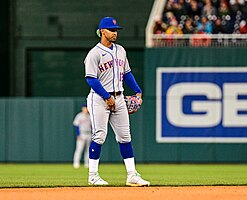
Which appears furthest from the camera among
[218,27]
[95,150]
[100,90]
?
[218,27]

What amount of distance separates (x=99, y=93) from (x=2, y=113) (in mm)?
11486

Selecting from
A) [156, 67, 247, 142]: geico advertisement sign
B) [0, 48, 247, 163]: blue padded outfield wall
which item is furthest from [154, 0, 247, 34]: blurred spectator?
[156, 67, 247, 142]: geico advertisement sign

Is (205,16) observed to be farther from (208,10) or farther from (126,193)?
(126,193)

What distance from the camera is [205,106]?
65.6 feet

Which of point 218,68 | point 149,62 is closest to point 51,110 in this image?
point 149,62

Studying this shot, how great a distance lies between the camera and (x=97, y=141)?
31.7 feet

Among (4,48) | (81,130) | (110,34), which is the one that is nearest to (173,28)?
(81,130)

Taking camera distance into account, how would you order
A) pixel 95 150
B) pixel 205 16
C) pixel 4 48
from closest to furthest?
pixel 95 150 → pixel 205 16 → pixel 4 48

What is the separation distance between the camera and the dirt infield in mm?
8281

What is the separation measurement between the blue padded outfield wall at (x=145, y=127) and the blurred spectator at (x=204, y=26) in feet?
2.24

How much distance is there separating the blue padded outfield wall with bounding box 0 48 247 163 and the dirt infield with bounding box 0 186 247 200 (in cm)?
1037

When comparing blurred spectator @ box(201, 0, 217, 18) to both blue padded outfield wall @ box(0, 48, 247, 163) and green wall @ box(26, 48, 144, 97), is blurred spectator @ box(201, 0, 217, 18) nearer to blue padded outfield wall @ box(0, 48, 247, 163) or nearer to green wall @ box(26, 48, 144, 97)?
blue padded outfield wall @ box(0, 48, 247, 163)

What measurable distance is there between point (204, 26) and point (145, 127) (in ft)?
10.1

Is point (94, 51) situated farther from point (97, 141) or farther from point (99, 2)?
point (99, 2)
